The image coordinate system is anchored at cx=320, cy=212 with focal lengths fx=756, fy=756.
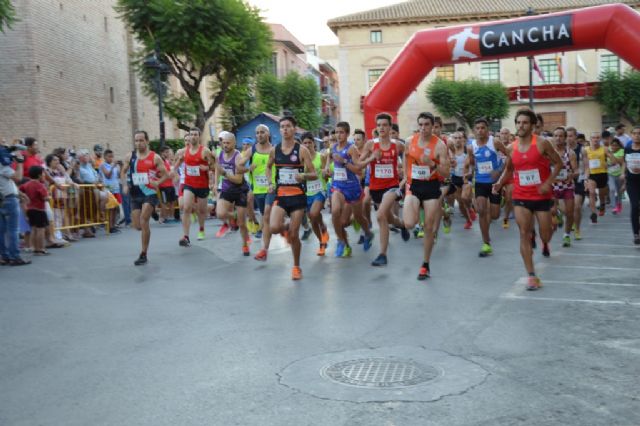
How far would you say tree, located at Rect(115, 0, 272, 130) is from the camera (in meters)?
33.8

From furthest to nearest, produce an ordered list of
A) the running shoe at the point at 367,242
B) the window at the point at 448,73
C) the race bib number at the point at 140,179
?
the window at the point at 448,73, the running shoe at the point at 367,242, the race bib number at the point at 140,179

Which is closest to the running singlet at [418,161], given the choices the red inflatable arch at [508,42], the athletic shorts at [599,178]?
the athletic shorts at [599,178]

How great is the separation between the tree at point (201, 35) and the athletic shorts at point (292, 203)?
25.7 m

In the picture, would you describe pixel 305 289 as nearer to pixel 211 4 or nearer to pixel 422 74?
pixel 422 74

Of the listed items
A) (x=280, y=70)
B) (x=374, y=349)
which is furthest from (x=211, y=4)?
(x=280, y=70)

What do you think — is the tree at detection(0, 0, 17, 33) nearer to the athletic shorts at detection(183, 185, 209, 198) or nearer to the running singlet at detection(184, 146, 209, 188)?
the running singlet at detection(184, 146, 209, 188)

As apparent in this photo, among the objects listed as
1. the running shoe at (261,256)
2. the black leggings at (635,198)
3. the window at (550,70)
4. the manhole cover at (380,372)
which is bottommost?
the manhole cover at (380,372)

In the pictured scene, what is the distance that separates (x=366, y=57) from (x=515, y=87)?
10.9m

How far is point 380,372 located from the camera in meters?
4.94

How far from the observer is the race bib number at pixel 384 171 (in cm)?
1060

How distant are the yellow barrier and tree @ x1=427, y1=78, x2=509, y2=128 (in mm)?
37662

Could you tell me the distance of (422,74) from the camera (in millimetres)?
20344

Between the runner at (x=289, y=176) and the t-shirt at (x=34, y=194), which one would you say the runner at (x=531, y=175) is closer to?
the runner at (x=289, y=176)

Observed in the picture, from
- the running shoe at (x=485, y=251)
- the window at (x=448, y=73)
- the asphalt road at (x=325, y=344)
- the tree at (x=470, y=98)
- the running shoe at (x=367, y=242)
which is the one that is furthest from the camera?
the window at (x=448, y=73)
